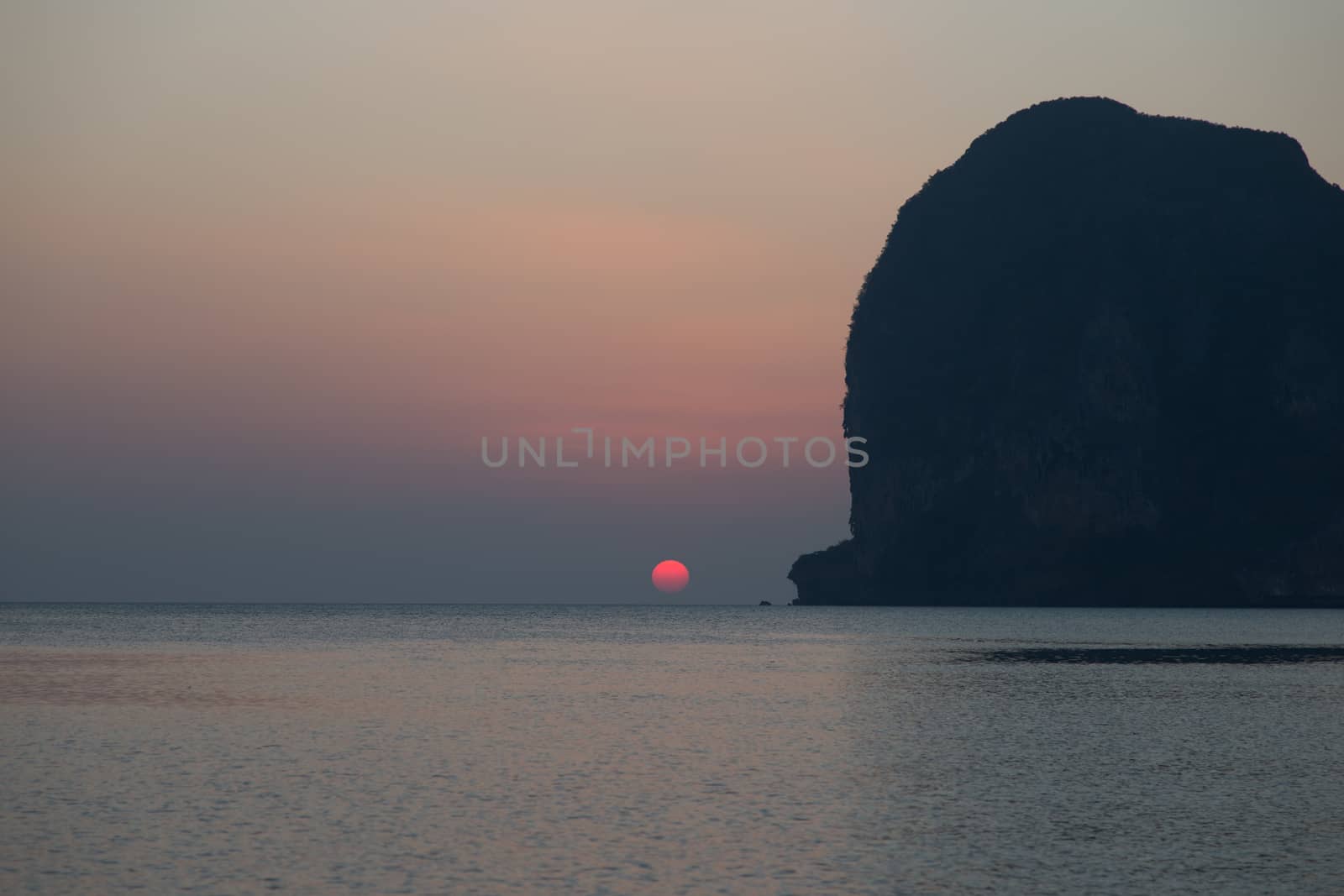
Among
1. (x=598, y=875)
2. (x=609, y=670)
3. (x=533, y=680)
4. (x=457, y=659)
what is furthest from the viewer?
(x=457, y=659)

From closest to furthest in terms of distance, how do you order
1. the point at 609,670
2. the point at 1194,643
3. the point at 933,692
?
the point at 933,692 → the point at 609,670 → the point at 1194,643

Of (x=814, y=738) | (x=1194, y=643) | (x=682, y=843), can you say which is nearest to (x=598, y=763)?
(x=814, y=738)

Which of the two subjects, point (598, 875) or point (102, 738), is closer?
point (598, 875)

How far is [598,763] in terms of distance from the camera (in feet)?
115

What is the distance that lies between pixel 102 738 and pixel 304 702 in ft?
43.1

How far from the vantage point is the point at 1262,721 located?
1800 inches

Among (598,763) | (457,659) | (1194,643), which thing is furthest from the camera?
(1194,643)

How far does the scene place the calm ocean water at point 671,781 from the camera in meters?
22.1

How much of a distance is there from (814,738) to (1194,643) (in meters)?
77.2

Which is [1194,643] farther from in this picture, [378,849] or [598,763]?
[378,849]

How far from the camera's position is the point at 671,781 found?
1255 inches

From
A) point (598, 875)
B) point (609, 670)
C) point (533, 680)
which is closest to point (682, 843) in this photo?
point (598, 875)

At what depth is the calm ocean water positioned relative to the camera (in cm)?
2212

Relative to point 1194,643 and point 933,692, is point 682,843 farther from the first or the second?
point 1194,643
